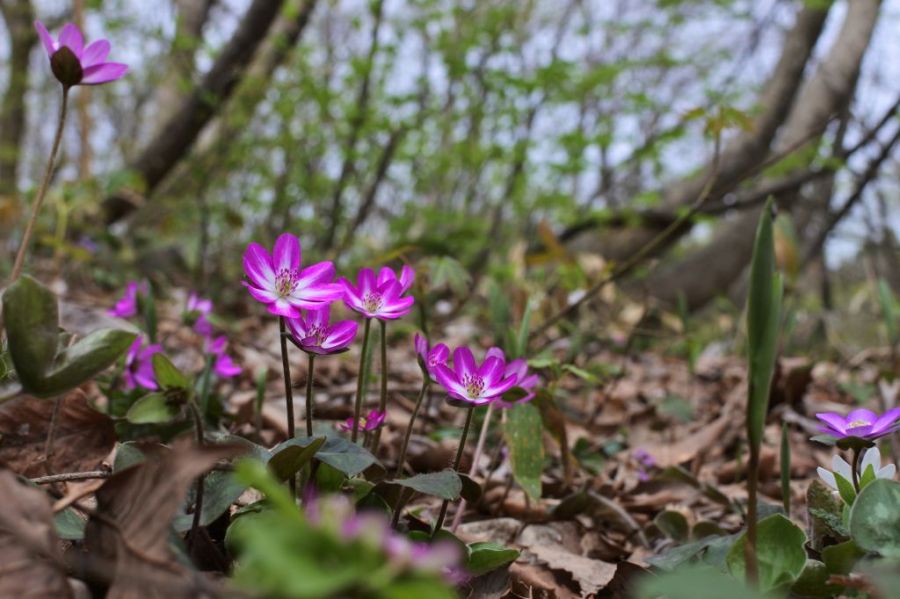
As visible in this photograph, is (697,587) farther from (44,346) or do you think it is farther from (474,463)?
(474,463)

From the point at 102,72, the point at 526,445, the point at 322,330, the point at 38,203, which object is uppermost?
the point at 102,72

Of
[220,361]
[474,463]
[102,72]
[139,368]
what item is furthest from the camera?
[220,361]

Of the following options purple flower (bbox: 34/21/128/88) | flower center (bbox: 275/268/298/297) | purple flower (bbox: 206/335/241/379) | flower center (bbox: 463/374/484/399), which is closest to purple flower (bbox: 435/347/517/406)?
flower center (bbox: 463/374/484/399)

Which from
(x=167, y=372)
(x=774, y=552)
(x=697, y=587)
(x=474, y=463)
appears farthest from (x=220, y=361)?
(x=697, y=587)

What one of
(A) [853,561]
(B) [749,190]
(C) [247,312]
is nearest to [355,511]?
(A) [853,561]

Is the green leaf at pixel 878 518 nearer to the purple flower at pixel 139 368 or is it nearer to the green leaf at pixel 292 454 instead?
the green leaf at pixel 292 454

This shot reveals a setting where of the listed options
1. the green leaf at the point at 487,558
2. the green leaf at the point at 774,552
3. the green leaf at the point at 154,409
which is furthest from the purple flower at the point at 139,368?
the green leaf at the point at 774,552
